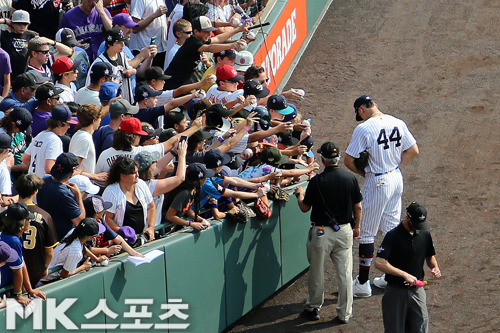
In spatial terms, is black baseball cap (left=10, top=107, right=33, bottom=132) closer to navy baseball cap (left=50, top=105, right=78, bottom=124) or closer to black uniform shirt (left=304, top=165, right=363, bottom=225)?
navy baseball cap (left=50, top=105, right=78, bottom=124)

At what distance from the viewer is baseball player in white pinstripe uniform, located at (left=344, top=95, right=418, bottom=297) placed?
A: 9000 millimetres

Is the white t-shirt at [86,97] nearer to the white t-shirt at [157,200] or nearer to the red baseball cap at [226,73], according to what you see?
the white t-shirt at [157,200]

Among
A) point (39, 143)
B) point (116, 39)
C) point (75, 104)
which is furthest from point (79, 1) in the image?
point (39, 143)

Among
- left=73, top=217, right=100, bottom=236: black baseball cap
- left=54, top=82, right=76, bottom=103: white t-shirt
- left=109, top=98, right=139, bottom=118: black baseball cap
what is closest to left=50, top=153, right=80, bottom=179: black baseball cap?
left=73, top=217, right=100, bottom=236: black baseball cap

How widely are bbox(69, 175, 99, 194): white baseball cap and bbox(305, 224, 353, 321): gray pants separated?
8.53ft

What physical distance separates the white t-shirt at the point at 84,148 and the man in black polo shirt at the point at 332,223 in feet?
7.48

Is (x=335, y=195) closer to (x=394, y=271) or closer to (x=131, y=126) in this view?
(x=394, y=271)

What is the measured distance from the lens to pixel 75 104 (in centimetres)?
830

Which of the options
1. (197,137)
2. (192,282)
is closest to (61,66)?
(197,137)

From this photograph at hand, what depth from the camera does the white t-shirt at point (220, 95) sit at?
959 cm

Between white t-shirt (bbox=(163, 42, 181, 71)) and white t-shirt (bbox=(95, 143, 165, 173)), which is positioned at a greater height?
white t-shirt (bbox=(95, 143, 165, 173))

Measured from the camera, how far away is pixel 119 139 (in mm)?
7438

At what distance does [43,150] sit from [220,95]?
293 centimetres

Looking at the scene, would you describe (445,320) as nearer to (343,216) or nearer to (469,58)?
(343,216)
